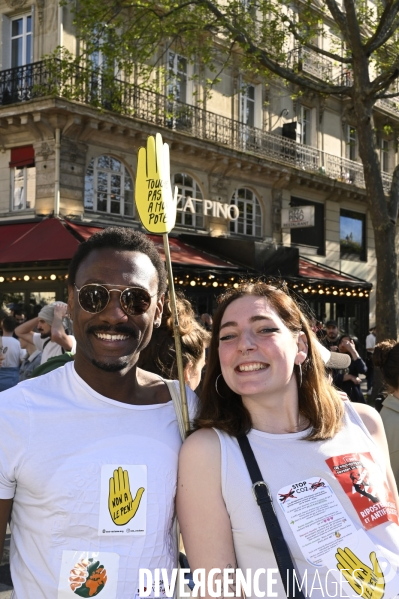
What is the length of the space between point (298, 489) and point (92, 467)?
618 mm

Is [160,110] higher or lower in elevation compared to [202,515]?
higher

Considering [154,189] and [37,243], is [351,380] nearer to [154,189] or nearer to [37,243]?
[154,189]

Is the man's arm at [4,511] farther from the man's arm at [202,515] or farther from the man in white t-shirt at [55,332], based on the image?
the man in white t-shirt at [55,332]

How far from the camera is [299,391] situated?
2.28m

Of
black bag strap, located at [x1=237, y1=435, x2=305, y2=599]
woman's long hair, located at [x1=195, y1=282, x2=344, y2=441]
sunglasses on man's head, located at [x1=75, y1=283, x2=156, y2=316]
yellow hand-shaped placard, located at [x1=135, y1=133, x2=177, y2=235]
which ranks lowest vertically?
black bag strap, located at [x1=237, y1=435, x2=305, y2=599]

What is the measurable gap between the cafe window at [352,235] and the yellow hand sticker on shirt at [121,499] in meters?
21.4

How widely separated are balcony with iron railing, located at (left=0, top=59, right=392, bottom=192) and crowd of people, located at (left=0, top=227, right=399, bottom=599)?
11.0 metres

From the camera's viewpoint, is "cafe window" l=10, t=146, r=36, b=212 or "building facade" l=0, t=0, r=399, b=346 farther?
"cafe window" l=10, t=146, r=36, b=212

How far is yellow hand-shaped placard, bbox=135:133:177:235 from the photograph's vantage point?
2.32 m

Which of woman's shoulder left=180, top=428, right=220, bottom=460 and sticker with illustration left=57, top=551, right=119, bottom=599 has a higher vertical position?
woman's shoulder left=180, top=428, right=220, bottom=460

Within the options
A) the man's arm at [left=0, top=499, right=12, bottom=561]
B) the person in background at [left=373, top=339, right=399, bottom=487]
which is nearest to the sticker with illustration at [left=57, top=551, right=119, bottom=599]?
the man's arm at [left=0, top=499, right=12, bottom=561]

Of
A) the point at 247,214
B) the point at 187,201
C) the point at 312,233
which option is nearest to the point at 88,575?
the point at 187,201

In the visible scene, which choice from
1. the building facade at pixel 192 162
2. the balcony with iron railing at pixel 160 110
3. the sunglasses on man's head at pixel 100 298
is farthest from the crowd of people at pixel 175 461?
the balcony with iron railing at pixel 160 110

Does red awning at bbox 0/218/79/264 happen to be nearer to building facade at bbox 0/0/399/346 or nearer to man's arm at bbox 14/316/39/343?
building facade at bbox 0/0/399/346
